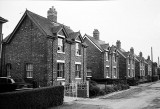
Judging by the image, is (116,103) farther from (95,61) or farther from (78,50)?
(95,61)

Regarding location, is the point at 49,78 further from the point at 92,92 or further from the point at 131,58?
the point at 131,58

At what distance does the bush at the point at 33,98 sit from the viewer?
10.5 m

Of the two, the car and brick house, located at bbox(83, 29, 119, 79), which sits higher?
brick house, located at bbox(83, 29, 119, 79)

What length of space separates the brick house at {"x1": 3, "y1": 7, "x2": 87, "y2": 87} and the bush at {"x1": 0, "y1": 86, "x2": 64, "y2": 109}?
719cm

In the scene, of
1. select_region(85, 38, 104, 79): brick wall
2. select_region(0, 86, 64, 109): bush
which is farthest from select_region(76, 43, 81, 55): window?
select_region(0, 86, 64, 109): bush

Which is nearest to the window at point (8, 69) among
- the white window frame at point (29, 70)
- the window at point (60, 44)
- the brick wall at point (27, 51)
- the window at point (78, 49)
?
the brick wall at point (27, 51)

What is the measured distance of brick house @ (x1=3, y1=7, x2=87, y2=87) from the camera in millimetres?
22438

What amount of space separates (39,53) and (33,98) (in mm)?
10925

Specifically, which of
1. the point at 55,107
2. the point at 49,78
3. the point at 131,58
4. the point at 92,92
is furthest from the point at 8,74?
the point at 131,58

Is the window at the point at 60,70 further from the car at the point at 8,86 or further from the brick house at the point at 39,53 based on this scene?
the car at the point at 8,86

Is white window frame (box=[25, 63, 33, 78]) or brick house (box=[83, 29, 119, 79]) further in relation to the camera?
brick house (box=[83, 29, 119, 79])

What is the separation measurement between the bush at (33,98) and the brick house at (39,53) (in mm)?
7188

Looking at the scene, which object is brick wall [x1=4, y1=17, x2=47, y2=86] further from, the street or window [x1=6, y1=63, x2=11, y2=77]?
the street

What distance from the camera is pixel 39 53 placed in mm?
22750
